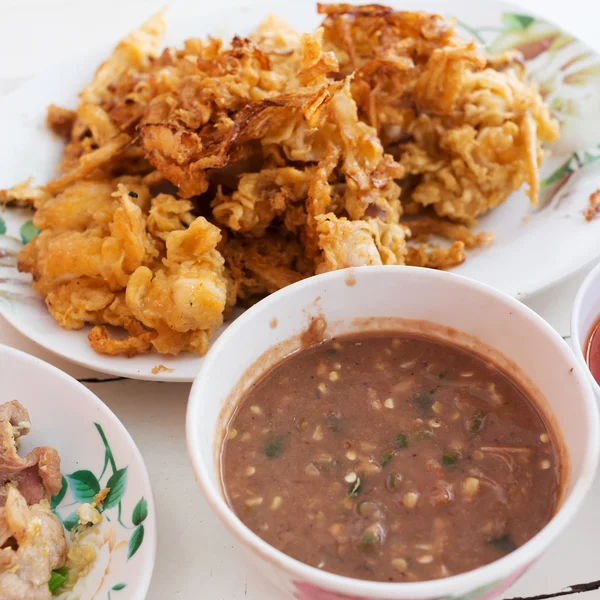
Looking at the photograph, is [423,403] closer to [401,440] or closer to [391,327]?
[401,440]

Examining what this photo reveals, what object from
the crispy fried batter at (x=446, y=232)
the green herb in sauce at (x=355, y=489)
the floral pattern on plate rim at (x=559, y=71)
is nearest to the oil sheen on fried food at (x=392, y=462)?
the green herb in sauce at (x=355, y=489)

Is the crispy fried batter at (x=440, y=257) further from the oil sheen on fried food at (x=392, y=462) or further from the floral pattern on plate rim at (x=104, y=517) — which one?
the floral pattern on plate rim at (x=104, y=517)

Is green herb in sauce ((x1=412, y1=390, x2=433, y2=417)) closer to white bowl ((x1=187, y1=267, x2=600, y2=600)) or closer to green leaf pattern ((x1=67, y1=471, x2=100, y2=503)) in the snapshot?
white bowl ((x1=187, y1=267, x2=600, y2=600))

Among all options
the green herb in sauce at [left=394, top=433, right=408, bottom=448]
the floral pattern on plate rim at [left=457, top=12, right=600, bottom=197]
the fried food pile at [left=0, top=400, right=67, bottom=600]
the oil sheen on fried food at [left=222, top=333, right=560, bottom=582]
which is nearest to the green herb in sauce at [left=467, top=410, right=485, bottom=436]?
the oil sheen on fried food at [left=222, top=333, right=560, bottom=582]

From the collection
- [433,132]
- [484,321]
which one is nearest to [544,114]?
[433,132]

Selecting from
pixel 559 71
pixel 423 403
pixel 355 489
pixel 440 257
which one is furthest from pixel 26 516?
pixel 559 71

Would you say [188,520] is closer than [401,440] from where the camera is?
No
